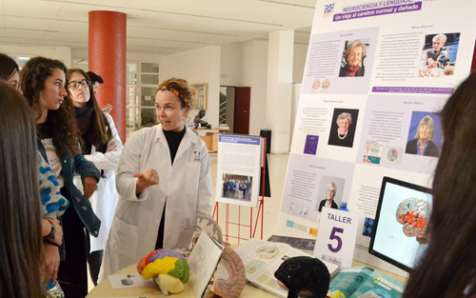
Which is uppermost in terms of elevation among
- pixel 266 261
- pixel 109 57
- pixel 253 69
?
pixel 253 69

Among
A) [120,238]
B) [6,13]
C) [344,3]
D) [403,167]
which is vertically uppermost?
[6,13]

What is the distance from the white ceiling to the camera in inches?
301

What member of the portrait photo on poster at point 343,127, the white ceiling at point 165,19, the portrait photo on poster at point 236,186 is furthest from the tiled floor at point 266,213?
the white ceiling at point 165,19

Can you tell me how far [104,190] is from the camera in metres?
3.15

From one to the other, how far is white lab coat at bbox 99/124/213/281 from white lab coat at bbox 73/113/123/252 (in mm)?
606

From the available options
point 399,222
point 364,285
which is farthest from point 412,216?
point 364,285

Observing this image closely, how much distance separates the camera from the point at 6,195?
0.87m

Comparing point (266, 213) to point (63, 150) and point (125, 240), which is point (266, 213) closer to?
point (125, 240)

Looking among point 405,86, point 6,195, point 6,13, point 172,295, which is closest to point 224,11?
point 6,13

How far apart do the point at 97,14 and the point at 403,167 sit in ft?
24.5

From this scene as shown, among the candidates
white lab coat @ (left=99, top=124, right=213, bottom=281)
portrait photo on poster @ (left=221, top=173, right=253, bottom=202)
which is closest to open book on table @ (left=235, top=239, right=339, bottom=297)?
white lab coat @ (left=99, top=124, right=213, bottom=281)

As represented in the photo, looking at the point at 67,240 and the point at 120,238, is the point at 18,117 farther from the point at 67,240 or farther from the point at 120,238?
the point at 120,238

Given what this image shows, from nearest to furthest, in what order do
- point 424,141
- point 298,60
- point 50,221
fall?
point 50,221, point 424,141, point 298,60

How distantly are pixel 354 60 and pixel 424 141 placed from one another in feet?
2.16
